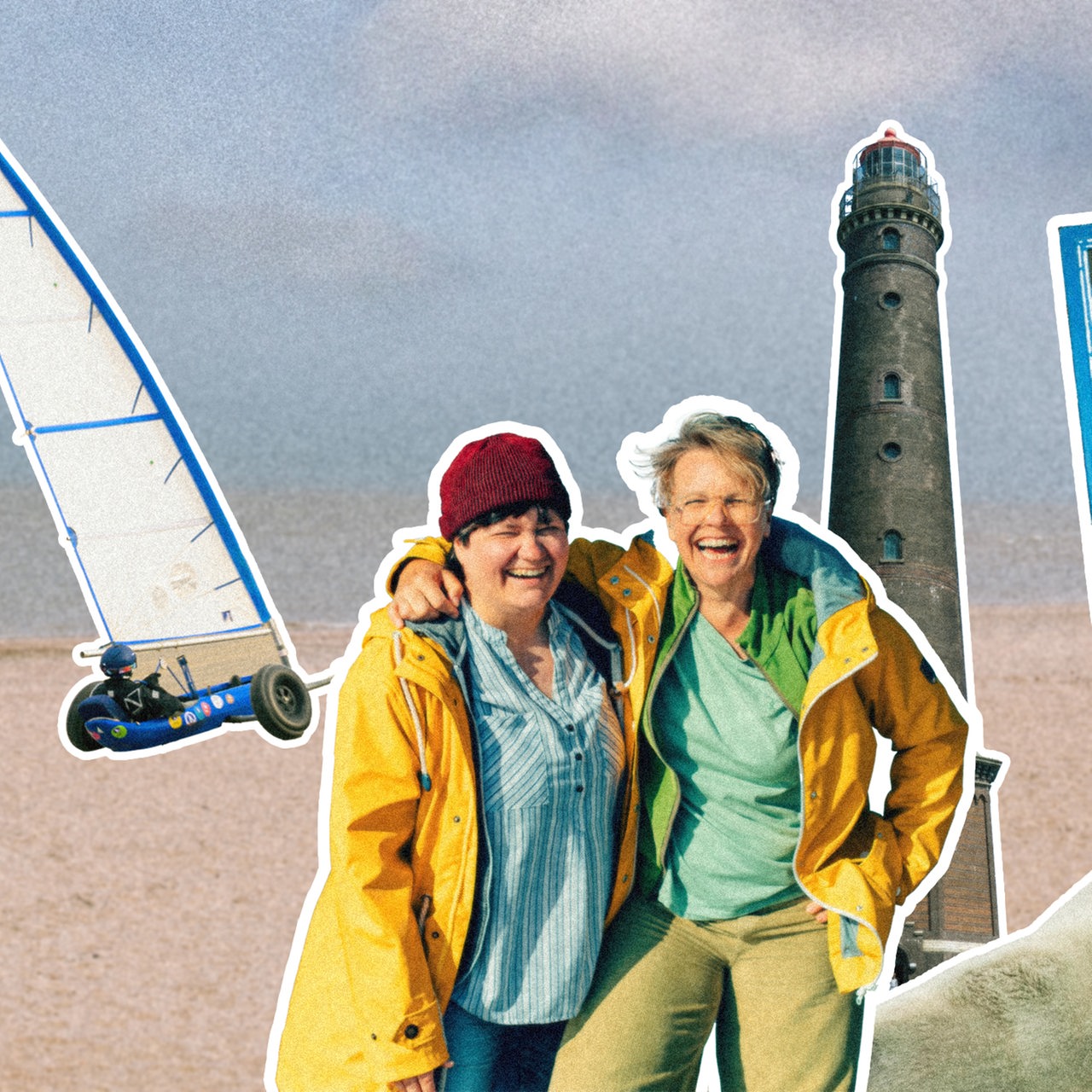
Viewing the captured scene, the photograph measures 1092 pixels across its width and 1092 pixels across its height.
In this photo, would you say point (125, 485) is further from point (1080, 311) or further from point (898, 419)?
point (898, 419)

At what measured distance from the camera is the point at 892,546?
7.12 m

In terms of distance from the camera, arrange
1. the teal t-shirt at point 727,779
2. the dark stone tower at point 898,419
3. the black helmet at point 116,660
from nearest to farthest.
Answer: the teal t-shirt at point 727,779 → the black helmet at point 116,660 → the dark stone tower at point 898,419

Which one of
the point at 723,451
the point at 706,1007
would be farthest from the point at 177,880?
the point at 723,451

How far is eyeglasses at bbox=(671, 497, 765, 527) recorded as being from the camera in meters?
3.08

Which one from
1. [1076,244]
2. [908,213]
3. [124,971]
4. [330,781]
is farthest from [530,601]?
[124,971]

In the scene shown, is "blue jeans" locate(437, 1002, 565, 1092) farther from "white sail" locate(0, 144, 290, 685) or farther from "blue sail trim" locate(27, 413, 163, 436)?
"blue sail trim" locate(27, 413, 163, 436)

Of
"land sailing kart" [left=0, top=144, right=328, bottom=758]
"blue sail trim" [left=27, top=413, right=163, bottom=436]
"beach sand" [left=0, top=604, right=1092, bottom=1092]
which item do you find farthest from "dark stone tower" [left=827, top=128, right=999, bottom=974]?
"beach sand" [left=0, top=604, right=1092, bottom=1092]

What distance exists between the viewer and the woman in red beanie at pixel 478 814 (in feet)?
9.55

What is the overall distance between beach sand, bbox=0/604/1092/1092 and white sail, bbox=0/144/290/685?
560 centimetres

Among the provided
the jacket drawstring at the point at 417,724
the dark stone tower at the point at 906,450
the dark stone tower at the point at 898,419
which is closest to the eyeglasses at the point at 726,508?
the jacket drawstring at the point at 417,724

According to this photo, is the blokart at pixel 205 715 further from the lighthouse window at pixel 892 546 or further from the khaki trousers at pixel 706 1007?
the lighthouse window at pixel 892 546

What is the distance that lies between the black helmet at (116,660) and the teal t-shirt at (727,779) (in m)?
2.84

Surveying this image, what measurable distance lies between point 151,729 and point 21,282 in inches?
92.0

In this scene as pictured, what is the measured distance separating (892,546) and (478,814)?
4.82 meters
